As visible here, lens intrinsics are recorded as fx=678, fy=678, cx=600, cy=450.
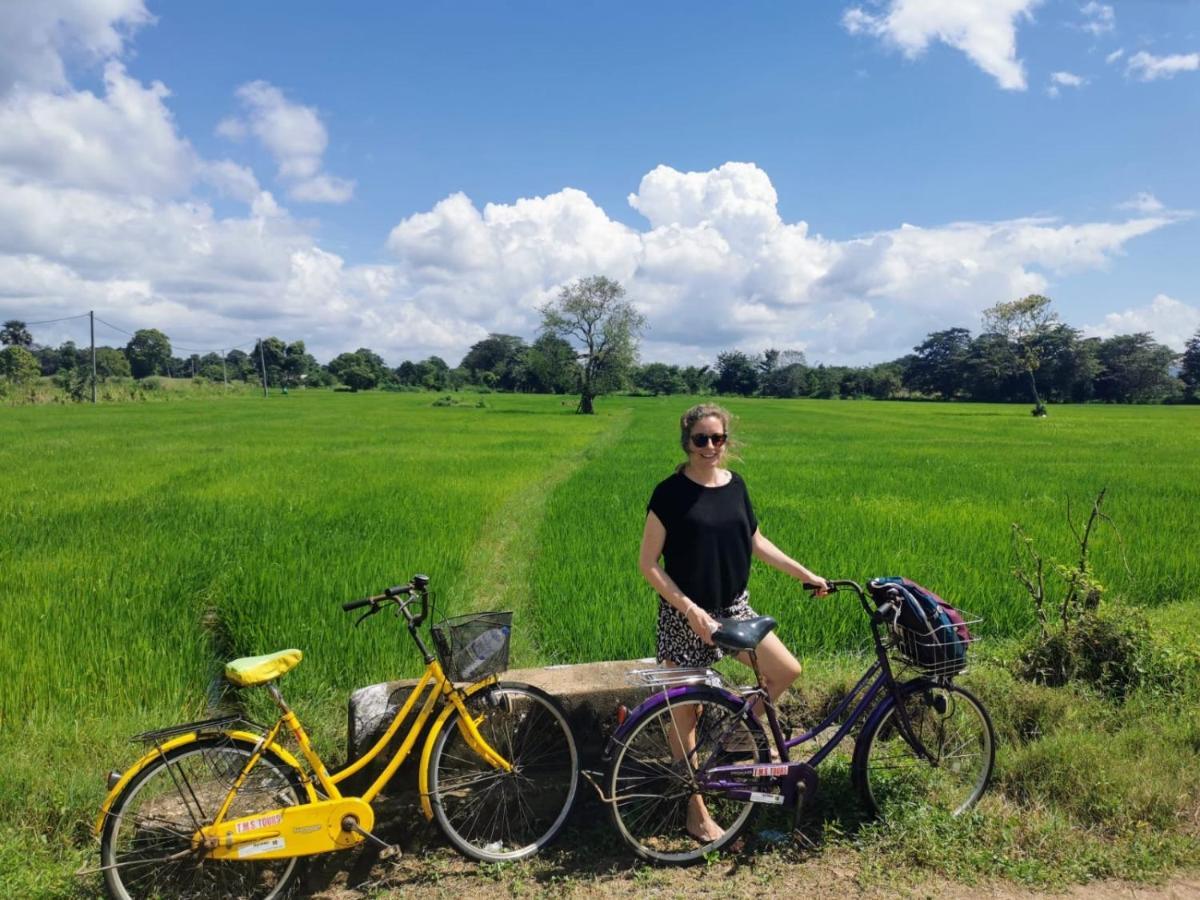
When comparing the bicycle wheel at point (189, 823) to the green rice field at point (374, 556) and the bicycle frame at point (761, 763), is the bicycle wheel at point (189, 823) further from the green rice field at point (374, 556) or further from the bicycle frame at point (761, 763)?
the bicycle frame at point (761, 763)

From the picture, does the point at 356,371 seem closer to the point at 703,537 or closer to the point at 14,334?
the point at 14,334

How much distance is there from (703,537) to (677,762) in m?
1.06

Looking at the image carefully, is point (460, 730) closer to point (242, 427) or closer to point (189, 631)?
point (189, 631)

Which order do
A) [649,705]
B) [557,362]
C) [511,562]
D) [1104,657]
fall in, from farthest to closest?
[557,362] < [511,562] < [1104,657] < [649,705]

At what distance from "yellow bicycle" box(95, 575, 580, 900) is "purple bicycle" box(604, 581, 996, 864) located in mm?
393

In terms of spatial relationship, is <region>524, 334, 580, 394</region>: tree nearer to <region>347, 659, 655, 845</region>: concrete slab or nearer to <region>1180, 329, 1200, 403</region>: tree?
<region>347, 659, 655, 845</region>: concrete slab

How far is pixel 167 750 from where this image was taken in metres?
2.67

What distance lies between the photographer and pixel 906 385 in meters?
97.9

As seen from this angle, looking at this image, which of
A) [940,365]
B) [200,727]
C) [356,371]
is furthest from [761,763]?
[356,371]

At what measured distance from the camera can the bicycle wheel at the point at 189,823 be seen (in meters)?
2.68

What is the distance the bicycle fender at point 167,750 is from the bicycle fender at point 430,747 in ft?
1.48

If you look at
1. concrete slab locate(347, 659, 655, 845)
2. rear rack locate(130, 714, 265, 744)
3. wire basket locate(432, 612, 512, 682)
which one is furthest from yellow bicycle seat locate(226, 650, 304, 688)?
concrete slab locate(347, 659, 655, 845)

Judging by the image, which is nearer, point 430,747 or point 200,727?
point 200,727

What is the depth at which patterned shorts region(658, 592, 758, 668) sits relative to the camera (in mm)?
3246
